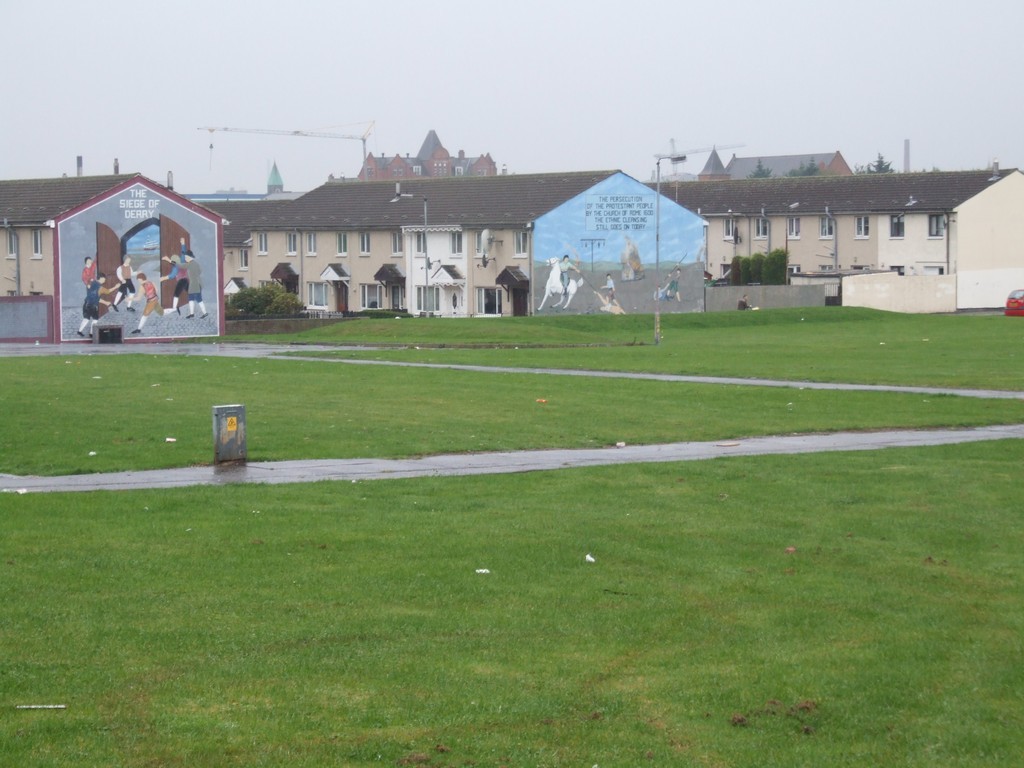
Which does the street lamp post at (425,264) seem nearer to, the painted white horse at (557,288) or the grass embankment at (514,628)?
the painted white horse at (557,288)

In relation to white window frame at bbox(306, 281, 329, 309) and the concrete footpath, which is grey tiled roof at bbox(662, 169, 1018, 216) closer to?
white window frame at bbox(306, 281, 329, 309)

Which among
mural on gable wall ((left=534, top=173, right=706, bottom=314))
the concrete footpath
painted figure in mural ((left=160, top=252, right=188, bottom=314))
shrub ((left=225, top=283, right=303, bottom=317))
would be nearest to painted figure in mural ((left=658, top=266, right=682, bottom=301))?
mural on gable wall ((left=534, top=173, right=706, bottom=314))

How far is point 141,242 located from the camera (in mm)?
67062

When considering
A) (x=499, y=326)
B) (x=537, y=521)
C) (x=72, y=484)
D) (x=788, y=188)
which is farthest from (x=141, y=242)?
Answer: (x=537, y=521)

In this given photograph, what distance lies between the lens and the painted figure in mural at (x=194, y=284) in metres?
67.8

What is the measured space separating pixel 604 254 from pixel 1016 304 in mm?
23321

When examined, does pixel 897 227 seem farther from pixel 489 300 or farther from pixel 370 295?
pixel 370 295

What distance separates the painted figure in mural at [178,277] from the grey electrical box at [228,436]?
50349mm

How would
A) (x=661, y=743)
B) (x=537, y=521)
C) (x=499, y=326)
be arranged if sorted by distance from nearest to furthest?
(x=661, y=743)
(x=537, y=521)
(x=499, y=326)

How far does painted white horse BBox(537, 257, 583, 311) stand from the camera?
80.0 meters

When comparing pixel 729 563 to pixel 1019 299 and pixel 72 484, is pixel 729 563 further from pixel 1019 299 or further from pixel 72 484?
pixel 1019 299

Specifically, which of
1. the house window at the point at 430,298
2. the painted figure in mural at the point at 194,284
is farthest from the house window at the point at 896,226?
the painted figure in mural at the point at 194,284

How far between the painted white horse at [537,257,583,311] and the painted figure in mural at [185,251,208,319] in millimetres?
21144

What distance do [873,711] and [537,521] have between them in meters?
6.46
